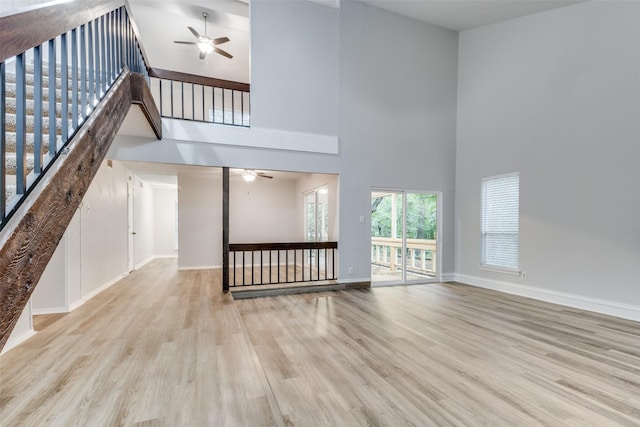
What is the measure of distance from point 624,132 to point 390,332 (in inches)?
167

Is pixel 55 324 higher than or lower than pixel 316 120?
lower

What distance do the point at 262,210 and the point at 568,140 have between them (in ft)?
22.2

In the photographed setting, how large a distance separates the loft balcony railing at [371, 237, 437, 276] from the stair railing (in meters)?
5.12

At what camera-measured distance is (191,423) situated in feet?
5.90

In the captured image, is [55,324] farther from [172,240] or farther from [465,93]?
[465,93]

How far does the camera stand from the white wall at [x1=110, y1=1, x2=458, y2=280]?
500 centimetres

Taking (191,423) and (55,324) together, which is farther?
(55,324)

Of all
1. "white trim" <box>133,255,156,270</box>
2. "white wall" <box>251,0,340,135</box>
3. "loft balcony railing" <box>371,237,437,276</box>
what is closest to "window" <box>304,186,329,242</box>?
"loft balcony railing" <box>371,237,437,276</box>

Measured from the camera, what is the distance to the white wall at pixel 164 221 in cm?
1009

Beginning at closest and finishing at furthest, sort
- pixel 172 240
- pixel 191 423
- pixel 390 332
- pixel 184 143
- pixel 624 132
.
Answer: pixel 191 423
pixel 390 332
pixel 624 132
pixel 184 143
pixel 172 240

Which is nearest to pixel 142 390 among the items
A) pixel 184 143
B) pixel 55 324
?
pixel 55 324

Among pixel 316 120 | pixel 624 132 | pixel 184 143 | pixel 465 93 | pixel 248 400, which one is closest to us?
Answer: pixel 248 400

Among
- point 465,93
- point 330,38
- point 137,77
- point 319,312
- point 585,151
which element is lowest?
point 319,312

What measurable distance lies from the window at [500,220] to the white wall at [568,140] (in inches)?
6.0
